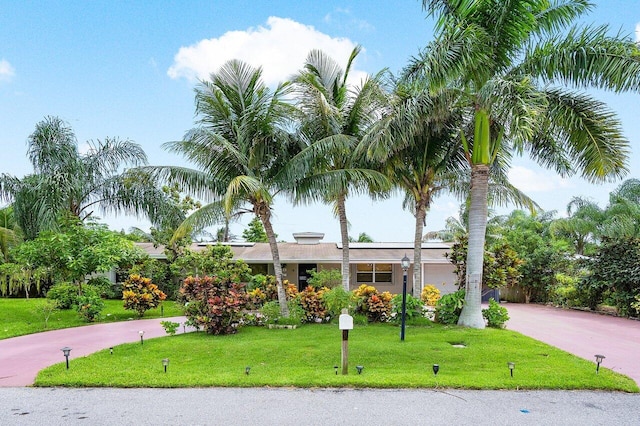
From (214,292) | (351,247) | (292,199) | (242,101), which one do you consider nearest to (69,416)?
(214,292)

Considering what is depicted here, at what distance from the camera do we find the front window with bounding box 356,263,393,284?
2017 cm

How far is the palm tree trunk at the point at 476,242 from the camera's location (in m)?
10.5

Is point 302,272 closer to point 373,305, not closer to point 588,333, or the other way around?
point 373,305

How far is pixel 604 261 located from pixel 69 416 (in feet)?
56.9

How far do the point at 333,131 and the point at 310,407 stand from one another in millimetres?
8874

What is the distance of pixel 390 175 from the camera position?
12.6 metres

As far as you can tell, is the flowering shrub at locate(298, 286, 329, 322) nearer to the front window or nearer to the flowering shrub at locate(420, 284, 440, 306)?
the flowering shrub at locate(420, 284, 440, 306)

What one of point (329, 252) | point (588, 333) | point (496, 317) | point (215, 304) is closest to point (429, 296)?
point (329, 252)

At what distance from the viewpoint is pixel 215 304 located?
1025cm

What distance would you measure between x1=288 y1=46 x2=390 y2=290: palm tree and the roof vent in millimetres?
8731

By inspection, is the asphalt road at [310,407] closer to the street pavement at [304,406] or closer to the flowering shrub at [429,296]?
the street pavement at [304,406]

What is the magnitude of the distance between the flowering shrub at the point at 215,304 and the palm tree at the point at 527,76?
6091mm

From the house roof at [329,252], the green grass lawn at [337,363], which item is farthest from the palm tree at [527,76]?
the house roof at [329,252]

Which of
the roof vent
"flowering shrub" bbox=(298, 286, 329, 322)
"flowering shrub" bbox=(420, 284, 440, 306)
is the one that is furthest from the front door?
"flowering shrub" bbox=(298, 286, 329, 322)
